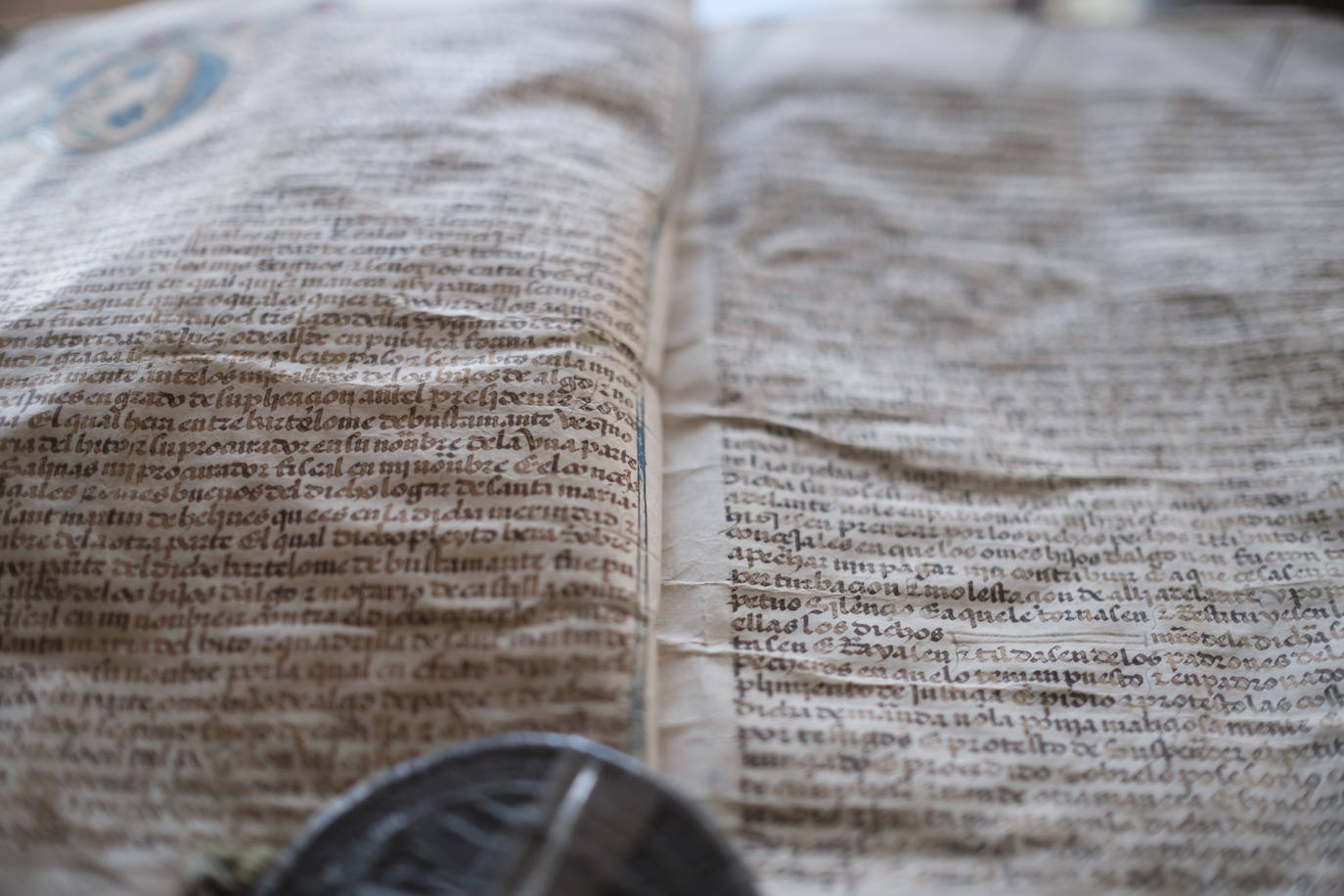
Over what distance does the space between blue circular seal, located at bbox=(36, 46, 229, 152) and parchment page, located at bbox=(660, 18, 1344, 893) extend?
1.45 feet

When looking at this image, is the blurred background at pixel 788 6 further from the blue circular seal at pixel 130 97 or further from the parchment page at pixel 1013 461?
the blue circular seal at pixel 130 97

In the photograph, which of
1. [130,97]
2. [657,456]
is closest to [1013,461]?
[657,456]

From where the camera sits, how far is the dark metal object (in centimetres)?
39

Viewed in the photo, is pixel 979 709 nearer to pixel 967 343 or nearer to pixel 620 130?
pixel 967 343

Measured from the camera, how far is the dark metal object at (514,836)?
1.29 feet

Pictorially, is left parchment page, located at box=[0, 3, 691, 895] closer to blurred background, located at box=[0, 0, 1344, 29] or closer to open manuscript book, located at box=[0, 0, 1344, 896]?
open manuscript book, located at box=[0, 0, 1344, 896]

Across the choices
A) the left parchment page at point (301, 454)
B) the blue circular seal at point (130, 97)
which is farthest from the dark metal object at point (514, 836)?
the blue circular seal at point (130, 97)

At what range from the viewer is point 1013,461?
646mm

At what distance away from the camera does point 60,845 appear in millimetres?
427

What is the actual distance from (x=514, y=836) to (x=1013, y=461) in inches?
16.8

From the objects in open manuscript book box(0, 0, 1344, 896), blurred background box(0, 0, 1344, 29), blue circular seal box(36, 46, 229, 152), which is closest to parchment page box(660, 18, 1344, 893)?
open manuscript book box(0, 0, 1344, 896)

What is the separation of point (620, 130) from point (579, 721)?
509mm

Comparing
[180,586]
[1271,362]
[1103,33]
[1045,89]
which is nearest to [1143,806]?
[1271,362]

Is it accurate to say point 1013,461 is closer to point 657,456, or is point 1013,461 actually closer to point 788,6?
point 657,456
